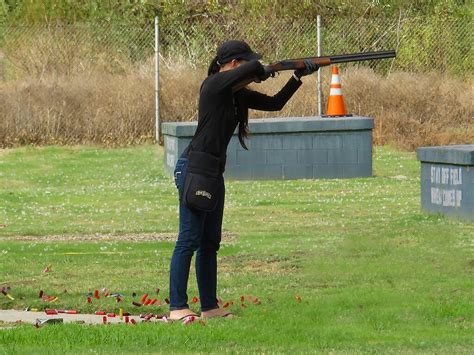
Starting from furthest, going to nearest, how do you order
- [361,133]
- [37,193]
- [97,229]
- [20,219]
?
[361,133], [37,193], [20,219], [97,229]

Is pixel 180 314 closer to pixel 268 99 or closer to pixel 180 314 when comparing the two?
pixel 180 314

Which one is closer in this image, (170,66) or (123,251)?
(123,251)

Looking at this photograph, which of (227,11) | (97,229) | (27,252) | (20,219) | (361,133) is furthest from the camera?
(227,11)

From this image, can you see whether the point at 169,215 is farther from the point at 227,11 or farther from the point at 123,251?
the point at 227,11

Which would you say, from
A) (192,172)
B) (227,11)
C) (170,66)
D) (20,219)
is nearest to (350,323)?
(192,172)

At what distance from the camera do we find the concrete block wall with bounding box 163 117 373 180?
1806 cm

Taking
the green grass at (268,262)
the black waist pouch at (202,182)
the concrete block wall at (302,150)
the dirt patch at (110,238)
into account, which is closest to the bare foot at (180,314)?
the green grass at (268,262)

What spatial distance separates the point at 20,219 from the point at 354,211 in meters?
3.70

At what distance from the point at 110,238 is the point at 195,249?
4.57 metres

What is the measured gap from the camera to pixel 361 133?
719 inches

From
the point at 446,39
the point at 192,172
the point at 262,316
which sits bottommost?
the point at 262,316

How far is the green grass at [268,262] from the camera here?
750 centimetres

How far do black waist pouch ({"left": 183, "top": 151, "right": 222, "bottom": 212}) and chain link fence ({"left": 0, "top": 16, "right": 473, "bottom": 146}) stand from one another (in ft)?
50.1

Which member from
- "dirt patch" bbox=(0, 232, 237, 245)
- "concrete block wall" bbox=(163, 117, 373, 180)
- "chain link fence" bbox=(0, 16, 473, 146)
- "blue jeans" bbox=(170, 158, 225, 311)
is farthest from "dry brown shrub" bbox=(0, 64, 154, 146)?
Answer: "blue jeans" bbox=(170, 158, 225, 311)
